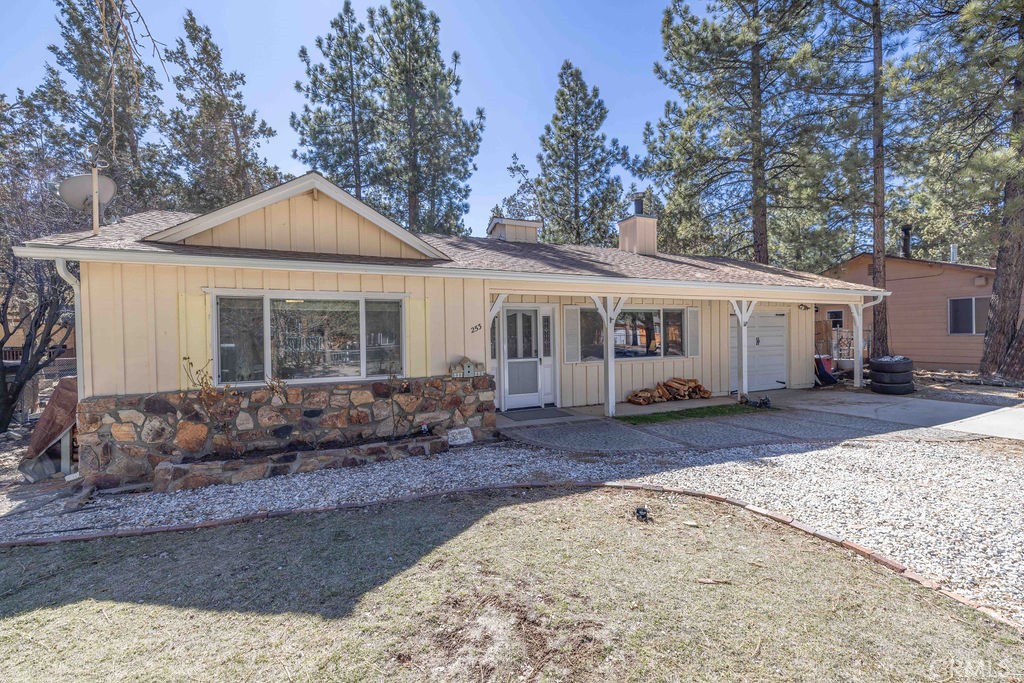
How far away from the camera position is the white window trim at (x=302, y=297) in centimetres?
555

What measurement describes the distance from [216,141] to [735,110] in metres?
16.2

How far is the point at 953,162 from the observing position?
1196cm

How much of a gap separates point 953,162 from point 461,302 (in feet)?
43.8

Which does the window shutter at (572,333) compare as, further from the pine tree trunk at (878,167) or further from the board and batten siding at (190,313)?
the pine tree trunk at (878,167)

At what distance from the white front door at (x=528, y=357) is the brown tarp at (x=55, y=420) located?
5923mm

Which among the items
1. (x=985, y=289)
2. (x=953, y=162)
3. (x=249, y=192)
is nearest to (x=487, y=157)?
(x=249, y=192)

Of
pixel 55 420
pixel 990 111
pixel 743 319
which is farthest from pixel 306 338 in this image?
pixel 990 111

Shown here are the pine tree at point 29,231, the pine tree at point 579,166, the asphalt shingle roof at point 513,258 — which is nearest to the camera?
the asphalt shingle roof at point 513,258

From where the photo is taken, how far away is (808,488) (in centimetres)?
455

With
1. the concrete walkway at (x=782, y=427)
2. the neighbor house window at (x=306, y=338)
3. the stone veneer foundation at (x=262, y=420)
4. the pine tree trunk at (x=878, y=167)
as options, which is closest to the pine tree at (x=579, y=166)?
the pine tree trunk at (x=878, y=167)

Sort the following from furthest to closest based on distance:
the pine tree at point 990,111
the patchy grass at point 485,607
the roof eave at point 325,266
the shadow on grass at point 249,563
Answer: the pine tree at point 990,111, the roof eave at point 325,266, the shadow on grass at point 249,563, the patchy grass at point 485,607

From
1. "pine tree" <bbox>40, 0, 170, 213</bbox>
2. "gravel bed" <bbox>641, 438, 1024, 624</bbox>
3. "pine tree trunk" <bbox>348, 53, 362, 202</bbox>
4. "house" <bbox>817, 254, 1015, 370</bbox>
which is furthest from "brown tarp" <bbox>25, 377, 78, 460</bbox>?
Result: "house" <bbox>817, 254, 1015, 370</bbox>

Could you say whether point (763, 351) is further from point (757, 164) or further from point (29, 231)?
point (29, 231)

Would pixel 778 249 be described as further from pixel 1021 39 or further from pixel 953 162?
pixel 1021 39
